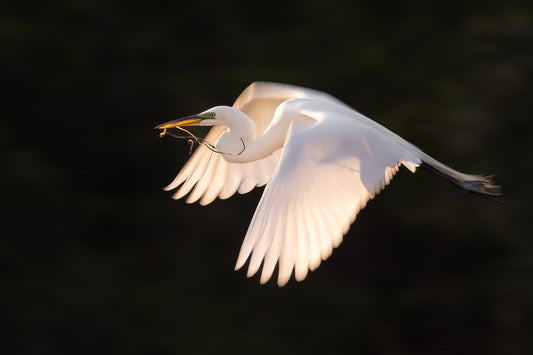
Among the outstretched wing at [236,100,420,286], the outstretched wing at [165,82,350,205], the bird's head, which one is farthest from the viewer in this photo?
the outstretched wing at [165,82,350,205]

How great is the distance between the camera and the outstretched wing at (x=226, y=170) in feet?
7.43

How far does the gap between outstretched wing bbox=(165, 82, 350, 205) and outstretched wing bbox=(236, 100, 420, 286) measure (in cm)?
30

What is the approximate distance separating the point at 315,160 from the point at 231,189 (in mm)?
545

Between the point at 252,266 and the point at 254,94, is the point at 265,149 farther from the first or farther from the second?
the point at 252,266

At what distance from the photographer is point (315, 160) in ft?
5.83

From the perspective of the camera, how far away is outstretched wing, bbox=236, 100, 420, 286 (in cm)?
160

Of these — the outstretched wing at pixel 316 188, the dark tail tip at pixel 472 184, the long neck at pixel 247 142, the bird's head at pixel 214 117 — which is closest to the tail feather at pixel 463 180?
the dark tail tip at pixel 472 184

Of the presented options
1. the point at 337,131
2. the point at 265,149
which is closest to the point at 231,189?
the point at 265,149

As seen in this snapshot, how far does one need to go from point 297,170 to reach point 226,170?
57cm

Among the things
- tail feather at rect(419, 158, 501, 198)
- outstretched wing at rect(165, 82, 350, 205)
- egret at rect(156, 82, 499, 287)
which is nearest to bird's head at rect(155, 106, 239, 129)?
egret at rect(156, 82, 499, 287)

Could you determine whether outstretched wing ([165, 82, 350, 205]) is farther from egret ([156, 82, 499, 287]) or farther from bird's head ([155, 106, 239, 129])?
bird's head ([155, 106, 239, 129])

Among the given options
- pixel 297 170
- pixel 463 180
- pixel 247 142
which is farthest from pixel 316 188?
pixel 463 180

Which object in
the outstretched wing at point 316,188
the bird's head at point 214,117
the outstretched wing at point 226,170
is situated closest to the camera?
the outstretched wing at point 316,188

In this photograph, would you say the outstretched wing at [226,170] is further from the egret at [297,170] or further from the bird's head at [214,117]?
the bird's head at [214,117]
